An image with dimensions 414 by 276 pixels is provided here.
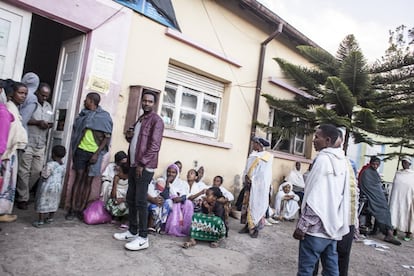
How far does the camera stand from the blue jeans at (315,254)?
268 cm

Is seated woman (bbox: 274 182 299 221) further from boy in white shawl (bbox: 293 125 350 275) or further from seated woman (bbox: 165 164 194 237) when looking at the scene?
boy in white shawl (bbox: 293 125 350 275)

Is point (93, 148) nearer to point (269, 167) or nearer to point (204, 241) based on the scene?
point (204, 241)

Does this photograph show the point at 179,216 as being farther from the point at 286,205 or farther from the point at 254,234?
the point at 286,205

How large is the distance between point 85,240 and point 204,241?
4.99 ft

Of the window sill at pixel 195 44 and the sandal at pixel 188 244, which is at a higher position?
the window sill at pixel 195 44

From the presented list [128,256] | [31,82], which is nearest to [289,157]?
[128,256]

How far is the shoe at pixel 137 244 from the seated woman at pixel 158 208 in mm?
759

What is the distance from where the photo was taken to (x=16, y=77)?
14.9 ft

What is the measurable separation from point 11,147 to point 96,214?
4.44 feet

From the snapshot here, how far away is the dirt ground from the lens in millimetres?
3074

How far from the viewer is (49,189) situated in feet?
12.8

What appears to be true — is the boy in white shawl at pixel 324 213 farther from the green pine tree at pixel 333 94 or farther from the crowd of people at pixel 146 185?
the green pine tree at pixel 333 94

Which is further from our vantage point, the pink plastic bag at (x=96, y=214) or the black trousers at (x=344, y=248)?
the pink plastic bag at (x=96, y=214)

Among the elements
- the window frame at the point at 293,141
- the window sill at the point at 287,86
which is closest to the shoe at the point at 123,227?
the window frame at the point at 293,141
